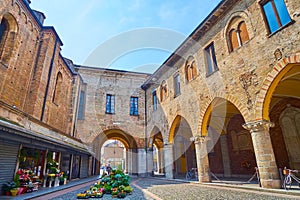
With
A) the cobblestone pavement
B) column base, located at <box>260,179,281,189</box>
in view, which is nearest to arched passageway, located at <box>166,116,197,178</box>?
the cobblestone pavement

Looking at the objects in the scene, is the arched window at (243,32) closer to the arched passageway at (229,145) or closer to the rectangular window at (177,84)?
the arched passageway at (229,145)

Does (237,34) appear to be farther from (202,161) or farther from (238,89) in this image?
(202,161)

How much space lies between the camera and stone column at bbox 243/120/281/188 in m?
6.30

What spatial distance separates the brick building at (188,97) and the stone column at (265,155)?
3 cm

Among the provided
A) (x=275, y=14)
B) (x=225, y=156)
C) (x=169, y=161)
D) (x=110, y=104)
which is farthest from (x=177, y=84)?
(x=110, y=104)

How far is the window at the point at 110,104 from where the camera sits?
699 inches

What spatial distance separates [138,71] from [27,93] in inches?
442

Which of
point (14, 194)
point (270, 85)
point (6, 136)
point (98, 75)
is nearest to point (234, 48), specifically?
point (270, 85)

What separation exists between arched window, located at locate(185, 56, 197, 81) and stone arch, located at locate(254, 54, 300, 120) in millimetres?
4755

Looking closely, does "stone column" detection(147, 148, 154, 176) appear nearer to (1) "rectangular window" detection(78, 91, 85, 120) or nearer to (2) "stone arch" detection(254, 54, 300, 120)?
(1) "rectangular window" detection(78, 91, 85, 120)

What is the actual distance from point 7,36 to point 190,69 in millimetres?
9928

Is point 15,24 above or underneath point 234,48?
above

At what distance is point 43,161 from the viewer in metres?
8.47

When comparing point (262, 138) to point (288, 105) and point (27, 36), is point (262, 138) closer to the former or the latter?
point (288, 105)
